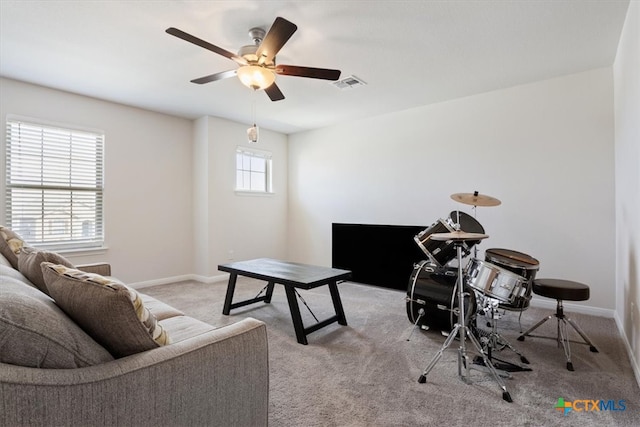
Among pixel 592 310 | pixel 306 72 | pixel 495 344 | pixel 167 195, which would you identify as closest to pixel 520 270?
pixel 495 344

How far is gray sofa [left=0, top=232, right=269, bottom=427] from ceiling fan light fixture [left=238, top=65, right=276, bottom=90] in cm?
188

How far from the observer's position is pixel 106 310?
1006 mm

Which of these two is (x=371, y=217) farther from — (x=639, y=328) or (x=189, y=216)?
(x=639, y=328)

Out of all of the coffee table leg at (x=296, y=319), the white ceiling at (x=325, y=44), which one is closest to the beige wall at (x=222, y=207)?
the white ceiling at (x=325, y=44)

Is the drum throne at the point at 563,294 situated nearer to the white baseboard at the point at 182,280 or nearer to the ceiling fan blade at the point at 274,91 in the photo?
the ceiling fan blade at the point at 274,91

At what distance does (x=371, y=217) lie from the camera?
16.5 feet

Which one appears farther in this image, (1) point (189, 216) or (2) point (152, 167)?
(1) point (189, 216)

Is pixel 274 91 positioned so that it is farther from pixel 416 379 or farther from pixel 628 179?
pixel 628 179

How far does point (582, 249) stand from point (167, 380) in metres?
4.08

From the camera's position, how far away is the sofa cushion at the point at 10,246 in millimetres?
1990

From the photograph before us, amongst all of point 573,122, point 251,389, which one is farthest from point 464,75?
point 251,389
